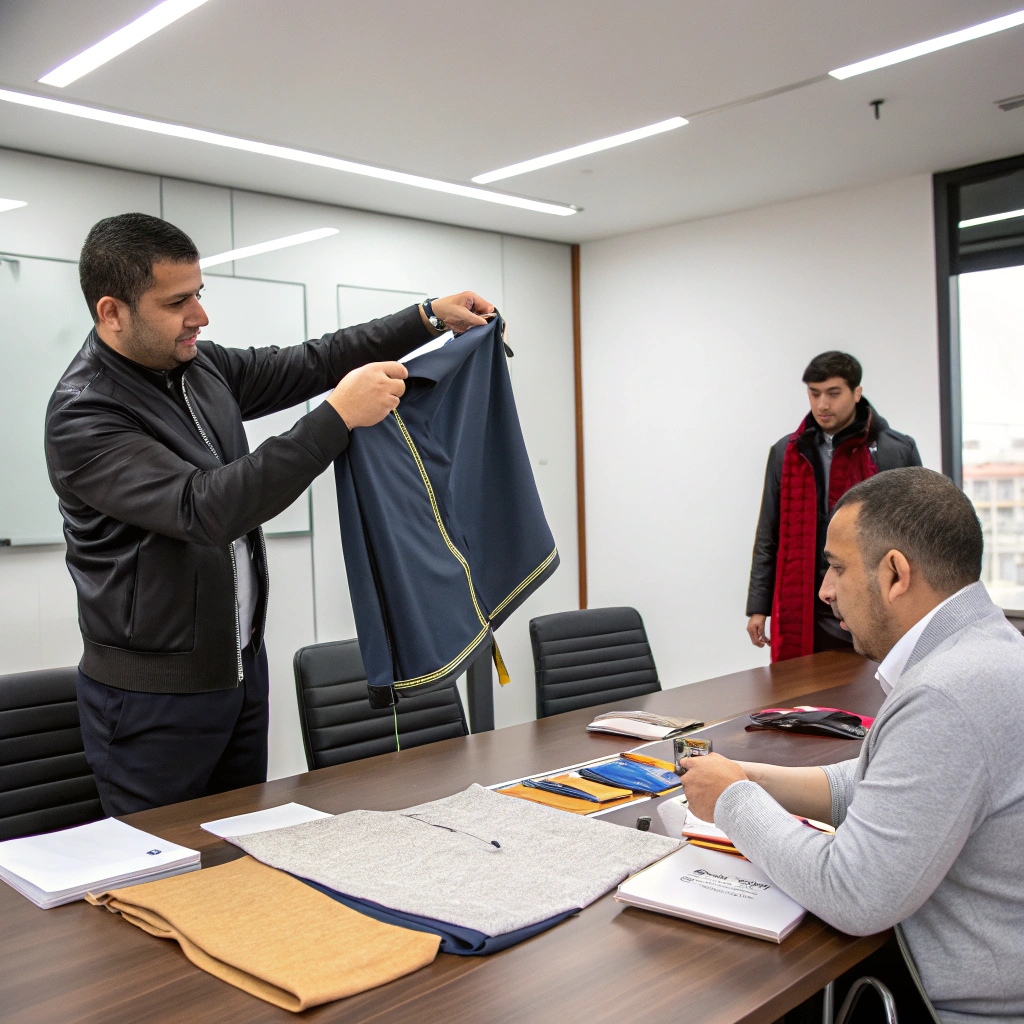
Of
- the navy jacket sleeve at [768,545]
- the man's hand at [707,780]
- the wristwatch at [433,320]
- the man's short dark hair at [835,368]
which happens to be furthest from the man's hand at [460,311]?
the navy jacket sleeve at [768,545]

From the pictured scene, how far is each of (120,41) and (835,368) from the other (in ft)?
9.08

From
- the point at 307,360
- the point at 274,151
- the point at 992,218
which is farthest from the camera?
the point at 992,218

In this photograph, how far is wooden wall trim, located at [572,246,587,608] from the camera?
6.71m

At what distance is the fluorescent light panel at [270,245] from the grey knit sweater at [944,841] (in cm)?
410

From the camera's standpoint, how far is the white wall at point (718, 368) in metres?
5.28

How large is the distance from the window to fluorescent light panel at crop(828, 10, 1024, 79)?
1.66 m

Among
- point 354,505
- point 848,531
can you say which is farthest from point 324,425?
point 848,531

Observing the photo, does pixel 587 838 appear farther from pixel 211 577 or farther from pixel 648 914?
pixel 211 577

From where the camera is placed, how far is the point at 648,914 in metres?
1.50

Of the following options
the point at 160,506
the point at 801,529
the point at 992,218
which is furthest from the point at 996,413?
the point at 160,506

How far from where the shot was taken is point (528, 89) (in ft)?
12.4

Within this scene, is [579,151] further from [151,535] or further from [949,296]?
[151,535]

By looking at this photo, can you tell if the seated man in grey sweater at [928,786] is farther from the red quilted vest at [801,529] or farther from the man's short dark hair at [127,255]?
the red quilted vest at [801,529]

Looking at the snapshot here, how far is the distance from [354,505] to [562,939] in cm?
97
